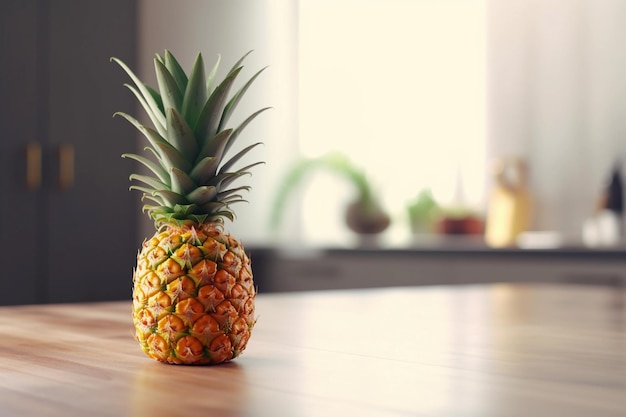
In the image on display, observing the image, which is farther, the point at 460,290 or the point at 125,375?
the point at 460,290

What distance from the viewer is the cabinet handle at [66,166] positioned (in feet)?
14.1

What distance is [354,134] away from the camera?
517 cm

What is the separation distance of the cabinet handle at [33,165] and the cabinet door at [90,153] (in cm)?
9

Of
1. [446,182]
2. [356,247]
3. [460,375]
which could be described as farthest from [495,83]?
[460,375]

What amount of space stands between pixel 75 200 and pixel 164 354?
3.46 meters

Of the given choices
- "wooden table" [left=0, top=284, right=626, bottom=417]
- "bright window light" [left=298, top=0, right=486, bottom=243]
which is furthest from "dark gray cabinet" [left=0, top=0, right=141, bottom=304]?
"wooden table" [left=0, top=284, right=626, bottom=417]

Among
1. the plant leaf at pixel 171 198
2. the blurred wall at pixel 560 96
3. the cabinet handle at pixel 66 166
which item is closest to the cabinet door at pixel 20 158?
the cabinet handle at pixel 66 166

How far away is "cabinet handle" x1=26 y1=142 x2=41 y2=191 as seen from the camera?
416cm

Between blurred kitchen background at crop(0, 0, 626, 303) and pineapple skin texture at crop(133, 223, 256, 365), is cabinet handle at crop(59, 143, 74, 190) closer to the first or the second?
blurred kitchen background at crop(0, 0, 626, 303)

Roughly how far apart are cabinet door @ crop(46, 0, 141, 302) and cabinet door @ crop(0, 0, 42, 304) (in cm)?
8

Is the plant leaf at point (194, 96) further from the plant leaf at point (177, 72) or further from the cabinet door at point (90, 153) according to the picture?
the cabinet door at point (90, 153)

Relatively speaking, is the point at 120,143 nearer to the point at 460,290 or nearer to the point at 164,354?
the point at 460,290

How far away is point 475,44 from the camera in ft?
15.5

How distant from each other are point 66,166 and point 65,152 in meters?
0.07
